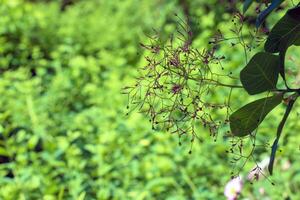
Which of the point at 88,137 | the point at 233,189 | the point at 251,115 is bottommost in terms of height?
the point at 251,115

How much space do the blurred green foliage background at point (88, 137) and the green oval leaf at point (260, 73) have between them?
637mm

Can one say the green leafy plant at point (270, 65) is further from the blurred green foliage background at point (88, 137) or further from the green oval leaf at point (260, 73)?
the blurred green foliage background at point (88, 137)

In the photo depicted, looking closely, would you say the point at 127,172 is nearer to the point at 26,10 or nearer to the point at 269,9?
the point at 269,9

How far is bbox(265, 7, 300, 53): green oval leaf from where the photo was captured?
929mm

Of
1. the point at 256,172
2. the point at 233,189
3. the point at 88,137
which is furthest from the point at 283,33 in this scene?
the point at 88,137

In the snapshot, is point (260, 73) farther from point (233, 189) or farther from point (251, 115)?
point (233, 189)

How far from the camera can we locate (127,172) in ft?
8.68

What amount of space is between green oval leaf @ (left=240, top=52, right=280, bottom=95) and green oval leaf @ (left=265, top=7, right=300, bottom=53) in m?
0.02

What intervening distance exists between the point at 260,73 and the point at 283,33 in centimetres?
7

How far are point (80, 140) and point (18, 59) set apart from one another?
4.94ft

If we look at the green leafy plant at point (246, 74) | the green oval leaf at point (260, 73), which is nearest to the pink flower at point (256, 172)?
the green leafy plant at point (246, 74)

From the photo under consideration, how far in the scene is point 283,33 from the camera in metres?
0.94

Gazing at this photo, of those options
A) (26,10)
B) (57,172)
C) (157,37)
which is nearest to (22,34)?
(26,10)

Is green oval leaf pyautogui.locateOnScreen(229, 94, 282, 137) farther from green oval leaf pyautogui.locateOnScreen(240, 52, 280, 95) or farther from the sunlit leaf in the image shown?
the sunlit leaf
